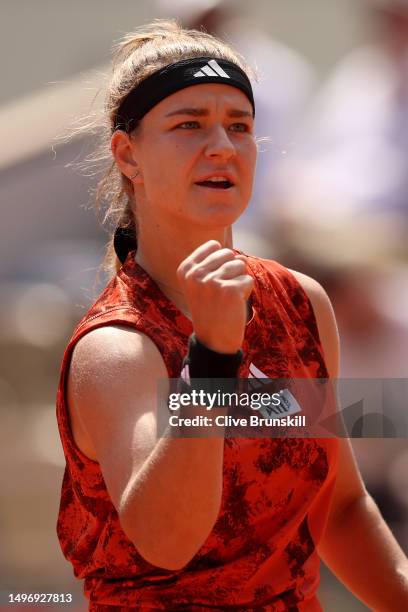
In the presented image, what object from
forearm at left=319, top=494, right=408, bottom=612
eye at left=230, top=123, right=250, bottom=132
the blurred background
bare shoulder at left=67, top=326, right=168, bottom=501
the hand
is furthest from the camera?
the blurred background

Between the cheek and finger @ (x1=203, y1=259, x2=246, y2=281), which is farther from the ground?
the cheek

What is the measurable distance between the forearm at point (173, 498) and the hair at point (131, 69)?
0.76 meters

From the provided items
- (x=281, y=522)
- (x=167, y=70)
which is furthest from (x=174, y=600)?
(x=167, y=70)

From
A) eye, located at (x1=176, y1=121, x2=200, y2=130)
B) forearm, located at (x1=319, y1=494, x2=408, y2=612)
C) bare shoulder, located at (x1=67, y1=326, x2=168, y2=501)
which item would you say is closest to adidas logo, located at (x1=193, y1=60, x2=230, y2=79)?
eye, located at (x1=176, y1=121, x2=200, y2=130)

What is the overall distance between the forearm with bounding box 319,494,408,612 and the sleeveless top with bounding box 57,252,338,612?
0.21 m

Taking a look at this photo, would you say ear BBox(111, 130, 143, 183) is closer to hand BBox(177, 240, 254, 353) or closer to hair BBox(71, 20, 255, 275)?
hair BBox(71, 20, 255, 275)

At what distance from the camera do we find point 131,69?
7.55 ft

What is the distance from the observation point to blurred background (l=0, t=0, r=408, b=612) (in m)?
4.72

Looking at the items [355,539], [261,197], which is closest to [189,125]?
[355,539]

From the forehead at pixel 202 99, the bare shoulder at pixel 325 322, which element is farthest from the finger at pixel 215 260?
the bare shoulder at pixel 325 322

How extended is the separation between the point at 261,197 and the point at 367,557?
11.2 feet

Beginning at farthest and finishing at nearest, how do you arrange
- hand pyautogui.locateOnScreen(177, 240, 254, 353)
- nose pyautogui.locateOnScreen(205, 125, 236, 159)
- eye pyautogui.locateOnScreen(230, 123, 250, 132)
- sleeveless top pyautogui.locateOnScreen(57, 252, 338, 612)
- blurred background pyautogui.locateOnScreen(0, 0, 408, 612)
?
blurred background pyautogui.locateOnScreen(0, 0, 408, 612), eye pyautogui.locateOnScreen(230, 123, 250, 132), nose pyautogui.locateOnScreen(205, 125, 236, 159), sleeveless top pyautogui.locateOnScreen(57, 252, 338, 612), hand pyautogui.locateOnScreen(177, 240, 254, 353)

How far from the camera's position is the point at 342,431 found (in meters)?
2.33

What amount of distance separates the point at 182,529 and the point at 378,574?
787mm
